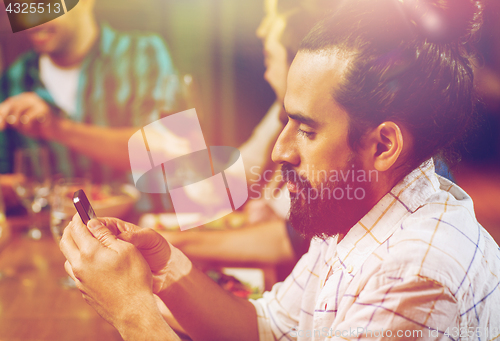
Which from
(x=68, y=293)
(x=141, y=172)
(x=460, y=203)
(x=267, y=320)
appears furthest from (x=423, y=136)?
(x=141, y=172)

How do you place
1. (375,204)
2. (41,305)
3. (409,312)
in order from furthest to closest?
1. (41,305)
2. (375,204)
3. (409,312)

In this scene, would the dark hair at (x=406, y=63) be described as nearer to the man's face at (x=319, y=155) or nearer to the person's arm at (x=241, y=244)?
the man's face at (x=319, y=155)

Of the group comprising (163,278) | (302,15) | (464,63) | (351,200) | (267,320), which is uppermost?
(302,15)

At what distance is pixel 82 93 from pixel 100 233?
61.1 inches

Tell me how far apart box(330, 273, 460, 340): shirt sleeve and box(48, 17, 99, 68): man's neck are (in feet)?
6.38

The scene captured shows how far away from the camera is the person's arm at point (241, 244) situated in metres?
1.44

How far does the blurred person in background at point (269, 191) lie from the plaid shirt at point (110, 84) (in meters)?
0.55

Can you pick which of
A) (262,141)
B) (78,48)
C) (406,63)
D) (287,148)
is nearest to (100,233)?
(287,148)

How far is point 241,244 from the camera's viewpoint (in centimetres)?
152

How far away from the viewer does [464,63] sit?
70 centimetres

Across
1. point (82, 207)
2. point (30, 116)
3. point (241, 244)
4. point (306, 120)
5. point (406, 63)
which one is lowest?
point (241, 244)

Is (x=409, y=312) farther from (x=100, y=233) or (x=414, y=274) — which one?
(x=100, y=233)

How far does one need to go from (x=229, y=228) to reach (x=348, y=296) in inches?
40.3

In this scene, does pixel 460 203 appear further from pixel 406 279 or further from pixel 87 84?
pixel 87 84
